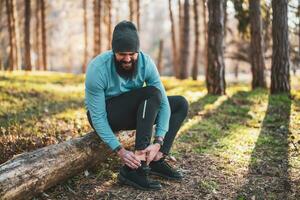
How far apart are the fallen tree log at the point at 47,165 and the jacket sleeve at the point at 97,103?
20.4 inches

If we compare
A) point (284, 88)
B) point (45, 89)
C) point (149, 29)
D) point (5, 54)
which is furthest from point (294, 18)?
point (149, 29)

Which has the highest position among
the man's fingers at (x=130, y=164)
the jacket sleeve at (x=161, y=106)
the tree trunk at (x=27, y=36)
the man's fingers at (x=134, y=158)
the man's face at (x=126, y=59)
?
the tree trunk at (x=27, y=36)

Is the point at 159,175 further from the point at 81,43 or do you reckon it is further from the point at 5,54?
the point at 81,43

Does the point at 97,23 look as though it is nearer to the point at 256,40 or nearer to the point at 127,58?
the point at 256,40

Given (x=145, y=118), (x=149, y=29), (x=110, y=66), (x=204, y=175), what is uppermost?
(x=149, y=29)

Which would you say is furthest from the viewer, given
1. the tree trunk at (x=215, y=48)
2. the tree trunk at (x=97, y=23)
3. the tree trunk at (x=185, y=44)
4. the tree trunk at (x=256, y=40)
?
the tree trunk at (x=97, y=23)

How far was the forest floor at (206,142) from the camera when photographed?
4.79m

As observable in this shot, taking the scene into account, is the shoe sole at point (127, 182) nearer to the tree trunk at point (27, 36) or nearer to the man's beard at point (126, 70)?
the man's beard at point (126, 70)

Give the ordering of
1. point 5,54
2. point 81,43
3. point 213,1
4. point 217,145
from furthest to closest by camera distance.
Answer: point 81,43
point 5,54
point 213,1
point 217,145

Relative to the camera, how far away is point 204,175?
532 centimetres

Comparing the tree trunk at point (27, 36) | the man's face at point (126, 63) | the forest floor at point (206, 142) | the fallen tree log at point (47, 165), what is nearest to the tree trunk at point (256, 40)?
the forest floor at point (206, 142)

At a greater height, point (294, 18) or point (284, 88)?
point (294, 18)

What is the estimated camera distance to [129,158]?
175 inches

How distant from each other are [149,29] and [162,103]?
76283 mm
